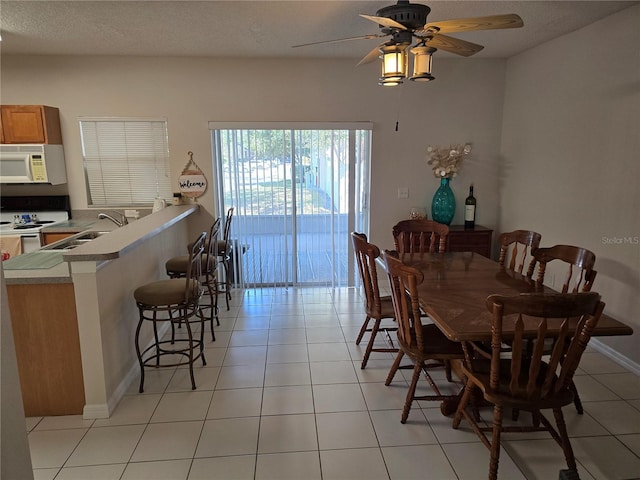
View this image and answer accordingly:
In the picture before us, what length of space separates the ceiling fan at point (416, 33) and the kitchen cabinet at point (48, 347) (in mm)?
2063

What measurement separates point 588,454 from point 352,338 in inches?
70.4

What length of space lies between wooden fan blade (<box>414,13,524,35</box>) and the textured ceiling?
77 cm

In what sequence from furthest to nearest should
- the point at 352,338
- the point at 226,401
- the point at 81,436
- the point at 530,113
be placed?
the point at 530,113
the point at 352,338
the point at 226,401
the point at 81,436

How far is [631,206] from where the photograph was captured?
2.93 meters

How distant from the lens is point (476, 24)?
2123mm

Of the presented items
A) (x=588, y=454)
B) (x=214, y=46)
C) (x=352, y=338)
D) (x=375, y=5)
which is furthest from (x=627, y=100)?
(x=214, y=46)

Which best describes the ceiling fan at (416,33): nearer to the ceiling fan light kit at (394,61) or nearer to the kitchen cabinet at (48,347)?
the ceiling fan light kit at (394,61)

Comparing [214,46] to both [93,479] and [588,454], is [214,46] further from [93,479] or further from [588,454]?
[588,454]

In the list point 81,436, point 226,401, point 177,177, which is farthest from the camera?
point 177,177

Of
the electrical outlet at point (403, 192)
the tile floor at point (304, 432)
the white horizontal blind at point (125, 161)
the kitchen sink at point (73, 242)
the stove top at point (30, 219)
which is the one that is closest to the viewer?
the tile floor at point (304, 432)

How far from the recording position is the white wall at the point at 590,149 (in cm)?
294

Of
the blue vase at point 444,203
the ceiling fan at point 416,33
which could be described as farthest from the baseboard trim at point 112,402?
the blue vase at point 444,203

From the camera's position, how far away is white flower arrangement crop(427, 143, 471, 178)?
4.51 m

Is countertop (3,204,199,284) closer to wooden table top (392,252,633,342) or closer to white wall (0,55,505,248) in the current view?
white wall (0,55,505,248)
